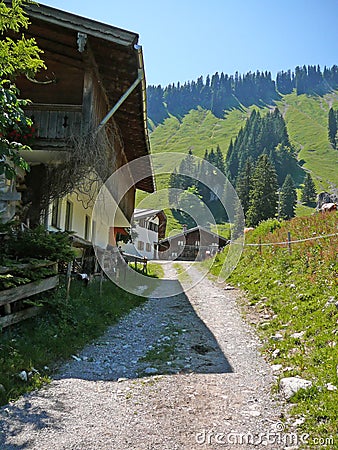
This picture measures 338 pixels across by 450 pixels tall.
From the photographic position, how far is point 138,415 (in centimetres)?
442

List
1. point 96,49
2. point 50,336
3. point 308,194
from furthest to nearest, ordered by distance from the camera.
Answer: point 308,194 < point 96,49 < point 50,336

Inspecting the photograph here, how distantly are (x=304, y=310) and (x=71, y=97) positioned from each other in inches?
322

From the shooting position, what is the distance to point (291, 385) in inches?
196

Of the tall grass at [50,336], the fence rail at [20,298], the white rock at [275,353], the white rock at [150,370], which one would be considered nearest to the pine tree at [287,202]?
the tall grass at [50,336]

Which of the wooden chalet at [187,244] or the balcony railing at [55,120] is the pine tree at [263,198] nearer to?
the wooden chalet at [187,244]

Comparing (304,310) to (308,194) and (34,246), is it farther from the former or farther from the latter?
(308,194)

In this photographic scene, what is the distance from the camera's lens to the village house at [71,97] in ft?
29.1

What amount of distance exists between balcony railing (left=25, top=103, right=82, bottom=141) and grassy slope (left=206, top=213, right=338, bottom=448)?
251 inches

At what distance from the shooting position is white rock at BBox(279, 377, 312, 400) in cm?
485

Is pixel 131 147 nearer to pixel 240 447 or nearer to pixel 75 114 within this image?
pixel 75 114

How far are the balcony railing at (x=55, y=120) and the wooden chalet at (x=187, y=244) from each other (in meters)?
44.4

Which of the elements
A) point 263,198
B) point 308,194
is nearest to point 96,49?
point 263,198

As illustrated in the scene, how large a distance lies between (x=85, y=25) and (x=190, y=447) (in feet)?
28.1

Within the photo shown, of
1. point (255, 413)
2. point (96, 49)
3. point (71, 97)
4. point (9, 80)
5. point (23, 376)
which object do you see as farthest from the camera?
point (71, 97)
